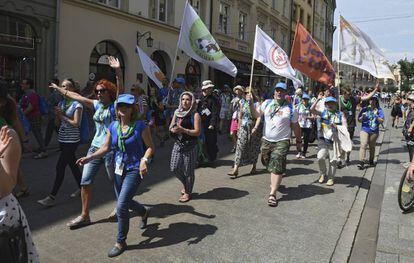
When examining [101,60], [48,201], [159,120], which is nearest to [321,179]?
[48,201]

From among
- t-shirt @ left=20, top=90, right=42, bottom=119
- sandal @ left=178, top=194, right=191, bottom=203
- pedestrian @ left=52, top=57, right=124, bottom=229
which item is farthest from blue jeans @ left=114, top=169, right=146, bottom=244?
t-shirt @ left=20, top=90, right=42, bottom=119

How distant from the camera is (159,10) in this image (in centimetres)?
1919

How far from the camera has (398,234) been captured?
4.94 m

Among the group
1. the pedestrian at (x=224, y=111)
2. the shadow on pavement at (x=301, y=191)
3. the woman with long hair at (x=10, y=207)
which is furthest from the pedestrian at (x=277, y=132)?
the pedestrian at (x=224, y=111)

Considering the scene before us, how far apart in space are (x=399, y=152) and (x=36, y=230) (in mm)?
10239

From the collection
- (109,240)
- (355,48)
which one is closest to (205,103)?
(355,48)

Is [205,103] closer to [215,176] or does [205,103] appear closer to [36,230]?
[215,176]

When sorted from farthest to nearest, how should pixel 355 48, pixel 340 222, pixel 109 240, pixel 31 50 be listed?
pixel 31 50
pixel 355 48
pixel 340 222
pixel 109 240

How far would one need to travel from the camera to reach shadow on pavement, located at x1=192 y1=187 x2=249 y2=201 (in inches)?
246

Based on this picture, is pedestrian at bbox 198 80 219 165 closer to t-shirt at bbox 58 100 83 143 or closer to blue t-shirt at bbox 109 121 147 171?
t-shirt at bbox 58 100 83 143

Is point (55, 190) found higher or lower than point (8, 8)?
lower

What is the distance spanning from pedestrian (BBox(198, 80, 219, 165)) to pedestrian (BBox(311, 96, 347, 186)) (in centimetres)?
220

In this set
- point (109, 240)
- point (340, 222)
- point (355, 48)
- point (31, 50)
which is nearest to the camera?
point (109, 240)

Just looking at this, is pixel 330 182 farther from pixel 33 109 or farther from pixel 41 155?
pixel 33 109
